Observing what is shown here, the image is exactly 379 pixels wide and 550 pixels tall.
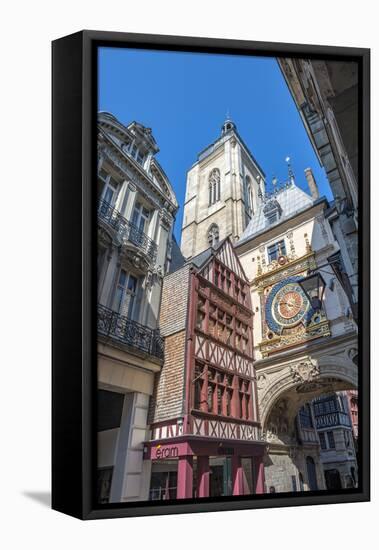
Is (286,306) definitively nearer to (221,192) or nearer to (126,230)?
(221,192)

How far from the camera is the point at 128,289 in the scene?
477 centimetres

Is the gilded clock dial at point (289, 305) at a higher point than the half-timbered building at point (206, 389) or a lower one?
higher

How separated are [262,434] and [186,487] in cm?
146

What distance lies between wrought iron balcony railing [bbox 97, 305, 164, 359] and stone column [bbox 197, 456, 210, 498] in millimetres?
1108

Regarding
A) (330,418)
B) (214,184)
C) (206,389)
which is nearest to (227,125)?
(214,184)

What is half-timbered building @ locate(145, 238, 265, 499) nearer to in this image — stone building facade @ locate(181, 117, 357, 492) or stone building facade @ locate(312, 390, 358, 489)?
stone building facade @ locate(181, 117, 357, 492)

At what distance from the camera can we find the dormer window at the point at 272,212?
20.4 feet

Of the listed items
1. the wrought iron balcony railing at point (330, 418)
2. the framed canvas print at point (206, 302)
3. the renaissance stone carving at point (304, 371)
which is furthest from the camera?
the wrought iron balcony railing at point (330, 418)

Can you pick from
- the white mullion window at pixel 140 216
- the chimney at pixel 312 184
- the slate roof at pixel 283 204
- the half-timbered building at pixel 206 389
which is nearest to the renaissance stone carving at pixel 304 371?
the half-timbered building at pixel 206 389

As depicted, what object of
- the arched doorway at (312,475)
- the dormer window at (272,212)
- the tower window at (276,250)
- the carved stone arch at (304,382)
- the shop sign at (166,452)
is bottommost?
the arched doorway at (312,475)

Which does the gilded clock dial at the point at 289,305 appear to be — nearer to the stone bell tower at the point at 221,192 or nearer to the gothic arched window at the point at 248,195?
the stone bell tower at the point at 221,192

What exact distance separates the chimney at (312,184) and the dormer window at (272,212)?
47cm

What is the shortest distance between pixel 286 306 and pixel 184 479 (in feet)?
8.44

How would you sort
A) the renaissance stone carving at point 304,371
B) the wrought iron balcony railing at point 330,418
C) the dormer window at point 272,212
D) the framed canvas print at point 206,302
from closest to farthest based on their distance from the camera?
1. the framed canvas print at point 206,302
2. the dormer window at point 272,212
3. the renaissance stone carving at point 304,371
4. the wrought iron balcony railing at point 330,418
